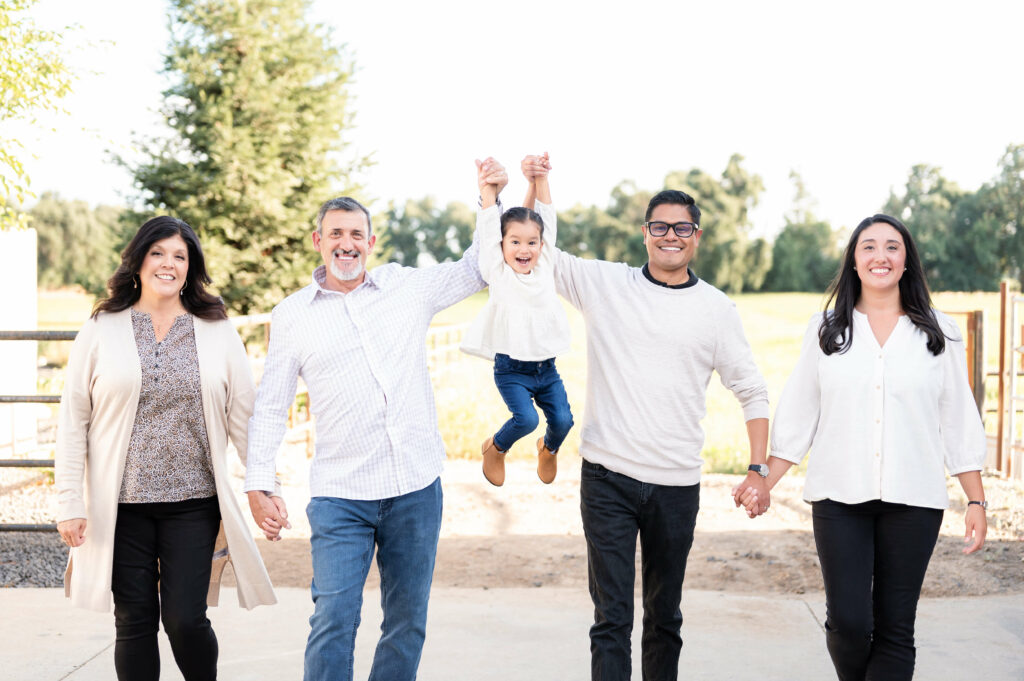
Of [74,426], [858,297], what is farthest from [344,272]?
[858,297]

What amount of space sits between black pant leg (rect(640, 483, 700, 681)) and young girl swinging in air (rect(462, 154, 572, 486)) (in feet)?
2.68

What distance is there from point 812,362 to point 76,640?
3.61 metres

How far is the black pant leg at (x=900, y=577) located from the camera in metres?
3.16

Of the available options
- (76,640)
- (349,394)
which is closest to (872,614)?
(349,394)

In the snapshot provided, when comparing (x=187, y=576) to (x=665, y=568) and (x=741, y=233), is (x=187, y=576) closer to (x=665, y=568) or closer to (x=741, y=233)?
(x=665, y=568)

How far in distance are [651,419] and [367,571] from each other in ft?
3.53

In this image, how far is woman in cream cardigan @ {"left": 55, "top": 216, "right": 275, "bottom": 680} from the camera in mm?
3238

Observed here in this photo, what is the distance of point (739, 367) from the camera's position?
11.8ft

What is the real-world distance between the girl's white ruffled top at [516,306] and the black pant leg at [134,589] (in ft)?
4.58

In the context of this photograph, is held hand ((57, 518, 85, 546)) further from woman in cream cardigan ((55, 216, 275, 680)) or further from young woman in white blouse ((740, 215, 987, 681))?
young woman in white blouse ((740, 215, 987, 681))

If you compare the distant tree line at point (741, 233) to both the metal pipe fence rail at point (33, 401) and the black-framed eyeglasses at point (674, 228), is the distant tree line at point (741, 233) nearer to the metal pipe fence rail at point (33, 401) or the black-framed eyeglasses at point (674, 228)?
the metal pipe fence rail at point (33, 401)

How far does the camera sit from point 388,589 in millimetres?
3223

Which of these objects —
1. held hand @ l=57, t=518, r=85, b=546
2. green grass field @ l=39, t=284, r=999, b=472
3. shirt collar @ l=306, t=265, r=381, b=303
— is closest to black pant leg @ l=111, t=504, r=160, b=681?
held hand @ l=57, t=518, r=85, b=546

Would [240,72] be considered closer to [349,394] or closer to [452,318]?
[349,394]
